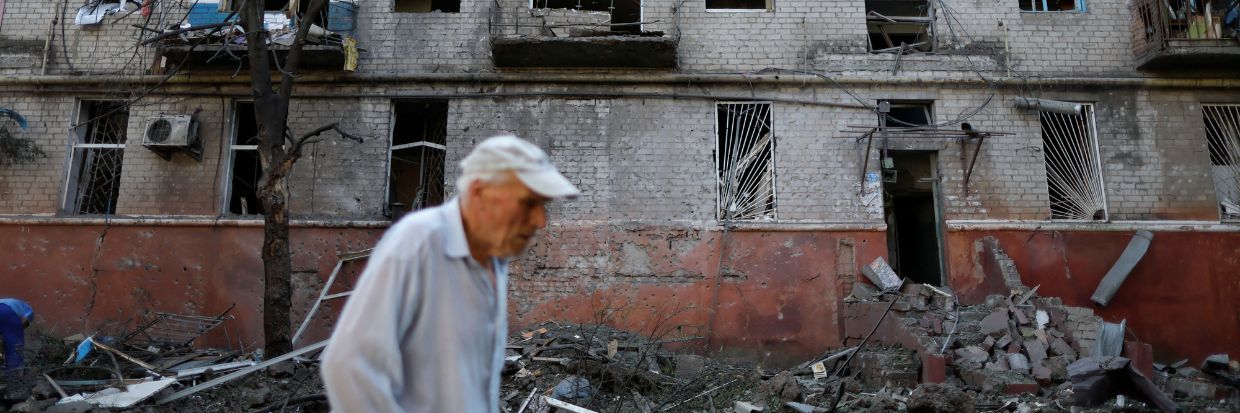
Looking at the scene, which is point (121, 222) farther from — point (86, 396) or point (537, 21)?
point (537, 21)

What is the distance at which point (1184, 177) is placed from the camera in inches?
394

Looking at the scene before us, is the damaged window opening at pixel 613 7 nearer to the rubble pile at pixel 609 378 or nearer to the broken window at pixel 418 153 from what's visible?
the broken window at pixel 418 153

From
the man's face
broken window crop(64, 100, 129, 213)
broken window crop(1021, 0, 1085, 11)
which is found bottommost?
the man's face

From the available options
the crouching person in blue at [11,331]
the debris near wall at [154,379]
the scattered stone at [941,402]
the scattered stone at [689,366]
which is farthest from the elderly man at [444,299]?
the crouching person in blue at [11,331]

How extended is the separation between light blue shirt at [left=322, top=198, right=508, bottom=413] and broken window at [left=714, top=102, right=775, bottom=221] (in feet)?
27.7

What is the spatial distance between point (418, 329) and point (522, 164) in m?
0.44

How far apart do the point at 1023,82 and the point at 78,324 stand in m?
13.6

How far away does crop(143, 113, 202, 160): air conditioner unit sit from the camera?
986 centimetres

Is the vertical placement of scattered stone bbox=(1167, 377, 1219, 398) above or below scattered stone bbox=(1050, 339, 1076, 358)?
below

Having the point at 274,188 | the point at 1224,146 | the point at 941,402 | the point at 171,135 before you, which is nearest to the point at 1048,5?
the point at 1224,146

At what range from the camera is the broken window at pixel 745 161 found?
1006cm

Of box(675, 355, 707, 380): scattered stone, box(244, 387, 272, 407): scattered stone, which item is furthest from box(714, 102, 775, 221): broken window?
box(244, 387, 272, 407): scattered stone

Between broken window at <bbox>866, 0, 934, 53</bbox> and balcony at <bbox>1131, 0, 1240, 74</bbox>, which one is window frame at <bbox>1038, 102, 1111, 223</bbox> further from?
broken window at <bbox>866, 0, 934, 53</bbox>

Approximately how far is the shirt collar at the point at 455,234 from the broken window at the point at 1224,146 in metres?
12.2
